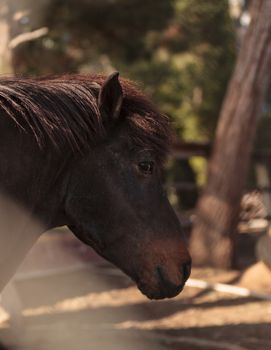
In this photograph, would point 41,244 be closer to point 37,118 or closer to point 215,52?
point 37,118

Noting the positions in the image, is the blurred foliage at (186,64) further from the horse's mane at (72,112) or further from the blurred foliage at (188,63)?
the horse's mane at (72,112)

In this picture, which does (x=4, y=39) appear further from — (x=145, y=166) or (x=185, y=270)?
(x=185, y=270)

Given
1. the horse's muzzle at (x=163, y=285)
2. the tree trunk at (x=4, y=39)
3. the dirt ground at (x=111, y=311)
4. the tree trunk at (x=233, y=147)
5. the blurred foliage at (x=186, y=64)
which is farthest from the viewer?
the blurred foliage at (x=186, y=64)

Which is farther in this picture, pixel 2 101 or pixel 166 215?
pixel 166 215

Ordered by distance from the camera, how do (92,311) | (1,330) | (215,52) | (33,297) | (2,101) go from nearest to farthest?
1. (2,101)
2. (1,330)
3. (92,311)
4. (33,297)
5. (215,52)

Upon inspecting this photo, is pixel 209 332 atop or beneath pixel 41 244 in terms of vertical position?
atop

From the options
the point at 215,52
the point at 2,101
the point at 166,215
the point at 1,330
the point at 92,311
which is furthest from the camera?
the point at 215,52

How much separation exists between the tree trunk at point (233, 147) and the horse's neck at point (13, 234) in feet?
21.8

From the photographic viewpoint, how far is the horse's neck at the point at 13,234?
8.68ft

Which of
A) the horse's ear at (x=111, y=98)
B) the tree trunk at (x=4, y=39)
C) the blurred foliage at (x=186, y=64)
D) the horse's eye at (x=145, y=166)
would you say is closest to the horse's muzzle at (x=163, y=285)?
the horse's eye at (x=145, y=166)

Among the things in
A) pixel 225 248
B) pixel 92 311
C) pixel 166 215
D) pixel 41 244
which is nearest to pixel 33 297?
pixel 92 311

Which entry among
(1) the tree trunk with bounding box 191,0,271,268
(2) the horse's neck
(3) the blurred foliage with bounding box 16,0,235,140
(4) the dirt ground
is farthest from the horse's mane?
(3) the blurred foliage with bounding box 16,0,235,140

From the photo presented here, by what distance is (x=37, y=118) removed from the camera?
8.66 feet

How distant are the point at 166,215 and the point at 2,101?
88 centimetres
